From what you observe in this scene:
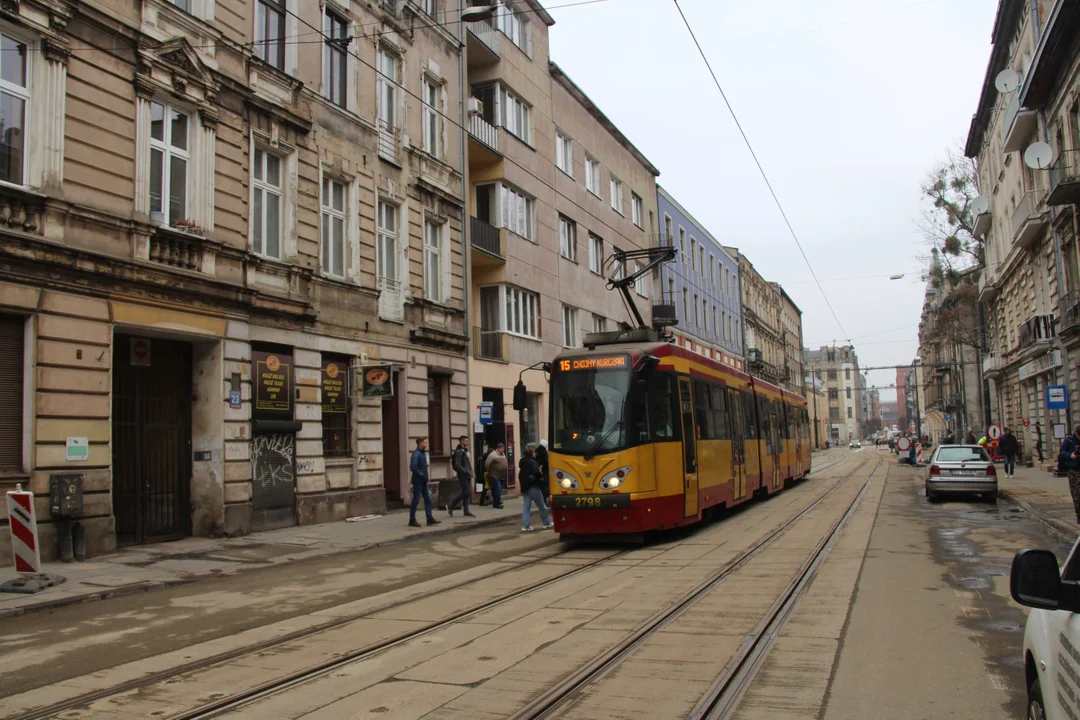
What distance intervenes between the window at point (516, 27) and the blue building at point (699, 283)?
16.6m

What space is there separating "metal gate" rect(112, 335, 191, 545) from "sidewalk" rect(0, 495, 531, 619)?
21.6 inches

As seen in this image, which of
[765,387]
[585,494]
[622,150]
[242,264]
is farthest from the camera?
[622,150]

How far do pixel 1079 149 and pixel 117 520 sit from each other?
26.1 metres

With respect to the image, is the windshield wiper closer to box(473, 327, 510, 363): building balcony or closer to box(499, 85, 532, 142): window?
box(473, 327, 510, 363): building balcony

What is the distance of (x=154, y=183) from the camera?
1485 cm

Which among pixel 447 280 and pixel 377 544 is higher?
pixel 447 280

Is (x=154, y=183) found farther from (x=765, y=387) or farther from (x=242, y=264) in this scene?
(x=765, y=387)

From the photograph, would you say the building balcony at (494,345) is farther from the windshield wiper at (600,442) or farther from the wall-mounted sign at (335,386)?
the windshield wiper at (600,442)

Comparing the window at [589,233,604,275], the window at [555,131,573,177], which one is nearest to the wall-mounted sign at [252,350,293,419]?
the window at [555,131,573,177]

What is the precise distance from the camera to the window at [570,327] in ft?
109

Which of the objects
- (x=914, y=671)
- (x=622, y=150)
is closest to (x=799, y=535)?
(x=914, y=671)

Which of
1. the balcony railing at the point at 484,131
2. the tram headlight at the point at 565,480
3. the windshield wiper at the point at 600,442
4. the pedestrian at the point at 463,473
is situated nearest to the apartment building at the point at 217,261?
the pedestrian at the point at 463,473

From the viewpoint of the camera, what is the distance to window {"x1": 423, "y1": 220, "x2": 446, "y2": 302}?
23516 millimetres

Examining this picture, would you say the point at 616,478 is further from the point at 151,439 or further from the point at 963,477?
the point at 963,477
